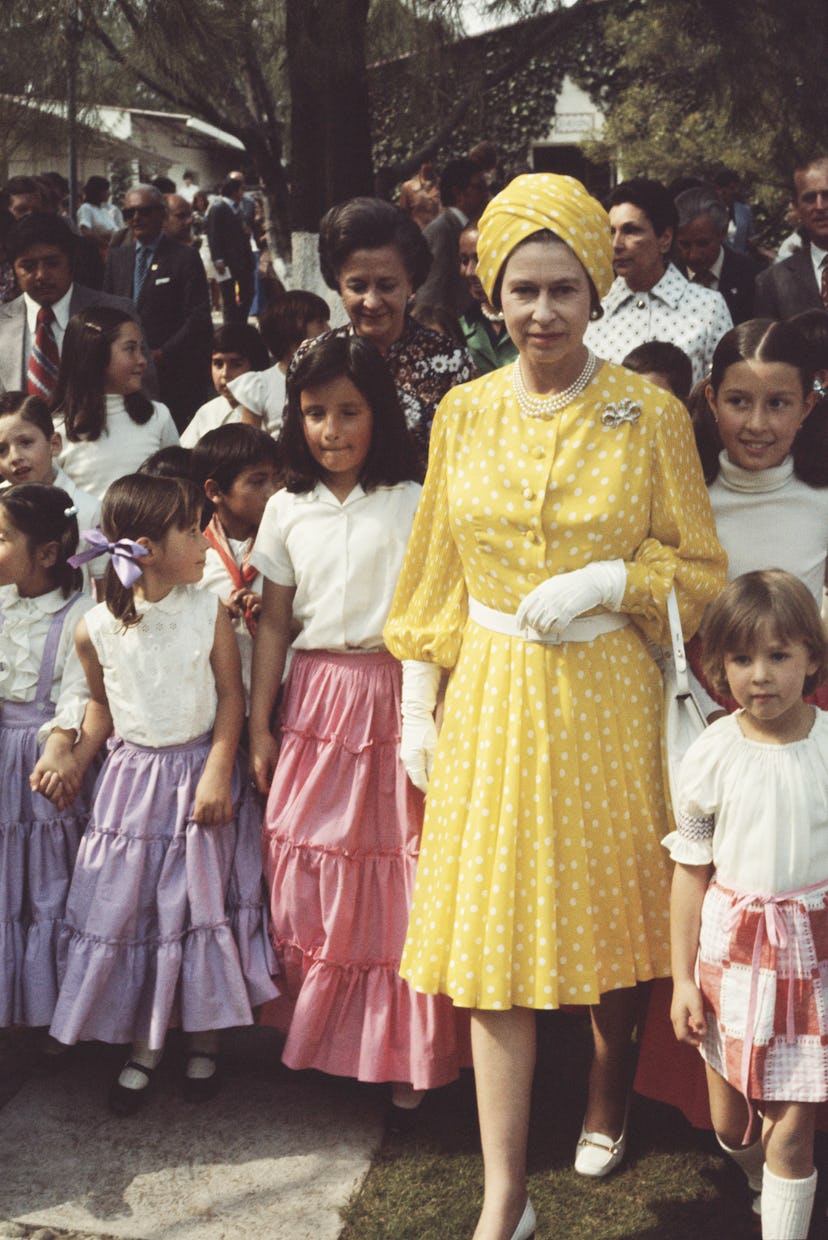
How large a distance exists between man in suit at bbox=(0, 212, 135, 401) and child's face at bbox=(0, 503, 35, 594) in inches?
57.8

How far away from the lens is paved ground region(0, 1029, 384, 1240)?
2.84 meters

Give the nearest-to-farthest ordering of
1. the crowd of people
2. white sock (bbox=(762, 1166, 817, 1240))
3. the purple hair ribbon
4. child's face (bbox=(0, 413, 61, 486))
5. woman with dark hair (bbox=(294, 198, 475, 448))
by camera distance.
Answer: white sock (bbox=(762, 1166, 817, 1240)) → the crowd of people → the purple hair ribbon → woman with dark hair (bbox=(294, 198, 475, 448)) → child's face (bbox=(0, 413, 61, 486))

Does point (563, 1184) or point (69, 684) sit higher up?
point (69, 684)

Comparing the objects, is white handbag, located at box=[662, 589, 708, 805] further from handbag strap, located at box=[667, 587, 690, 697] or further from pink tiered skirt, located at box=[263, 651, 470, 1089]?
pink tiered skirt, located at box=[263, 651, 470, 1089]

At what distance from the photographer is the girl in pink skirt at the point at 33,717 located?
3.30 m

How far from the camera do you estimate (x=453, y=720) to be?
2.80 m

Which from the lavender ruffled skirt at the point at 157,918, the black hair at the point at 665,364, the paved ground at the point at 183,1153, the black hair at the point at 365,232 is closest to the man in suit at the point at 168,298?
the black hair at the point at 365,232

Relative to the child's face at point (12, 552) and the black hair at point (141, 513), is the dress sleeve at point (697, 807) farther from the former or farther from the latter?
the child's face at point (12, 552)

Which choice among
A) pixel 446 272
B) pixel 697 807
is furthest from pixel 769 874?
pixel 446 272

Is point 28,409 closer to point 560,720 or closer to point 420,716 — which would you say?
point 420,716

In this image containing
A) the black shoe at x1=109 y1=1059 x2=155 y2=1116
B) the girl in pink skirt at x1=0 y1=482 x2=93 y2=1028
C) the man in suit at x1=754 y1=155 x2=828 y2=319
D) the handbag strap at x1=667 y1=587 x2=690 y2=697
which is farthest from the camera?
the man in suit at x1=754 y1=155 x2=828 y2=319

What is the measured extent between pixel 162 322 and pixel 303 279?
3.04ft

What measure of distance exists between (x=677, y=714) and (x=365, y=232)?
1.47 m

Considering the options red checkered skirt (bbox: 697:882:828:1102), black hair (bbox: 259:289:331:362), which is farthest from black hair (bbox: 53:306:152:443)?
red checkered skirt (bbox: 697:882:828:1102)
